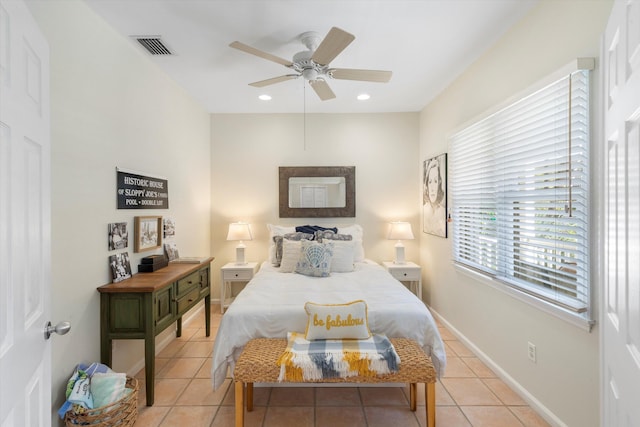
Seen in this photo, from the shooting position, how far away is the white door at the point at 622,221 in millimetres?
790

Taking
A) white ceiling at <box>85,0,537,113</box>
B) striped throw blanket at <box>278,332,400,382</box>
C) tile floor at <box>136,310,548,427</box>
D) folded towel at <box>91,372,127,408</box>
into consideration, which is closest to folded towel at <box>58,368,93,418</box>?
folded towel at <box>91,372,127,408</box>

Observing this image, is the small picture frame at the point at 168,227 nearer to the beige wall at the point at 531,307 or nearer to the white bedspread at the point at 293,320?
the white bedspread at the point at 293,320

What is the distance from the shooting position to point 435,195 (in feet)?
12.3

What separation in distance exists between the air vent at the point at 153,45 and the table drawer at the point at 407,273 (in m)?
3.33

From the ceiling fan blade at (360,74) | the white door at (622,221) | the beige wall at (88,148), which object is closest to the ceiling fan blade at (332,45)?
the ceiling fan blade at (360,74)

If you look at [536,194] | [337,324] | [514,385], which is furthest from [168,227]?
[514,385]

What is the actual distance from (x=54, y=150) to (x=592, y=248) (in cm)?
300

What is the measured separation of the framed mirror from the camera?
14.2 ft

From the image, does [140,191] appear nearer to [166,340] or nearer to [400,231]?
[166,340]

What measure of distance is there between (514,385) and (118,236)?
10.4 feet

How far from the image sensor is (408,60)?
2.83 meters

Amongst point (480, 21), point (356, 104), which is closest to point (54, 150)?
point (480, 21)

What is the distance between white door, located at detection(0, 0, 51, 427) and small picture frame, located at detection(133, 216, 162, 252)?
1.58 meters

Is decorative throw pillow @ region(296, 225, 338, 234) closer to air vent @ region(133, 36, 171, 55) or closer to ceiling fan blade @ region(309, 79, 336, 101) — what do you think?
ceiling fan blade @ region(309, 79, 336, 101)
